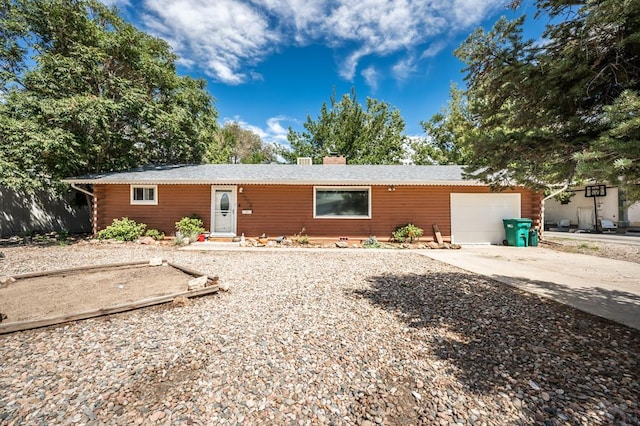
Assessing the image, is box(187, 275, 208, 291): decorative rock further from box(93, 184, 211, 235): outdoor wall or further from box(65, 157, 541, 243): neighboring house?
box(93, 184, 211, 235): outdoor wall

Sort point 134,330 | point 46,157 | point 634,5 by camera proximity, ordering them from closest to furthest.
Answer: point 634,5 < point 134,330 < point 46,157

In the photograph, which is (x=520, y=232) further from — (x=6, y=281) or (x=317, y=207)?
A: (x=6, y=281)

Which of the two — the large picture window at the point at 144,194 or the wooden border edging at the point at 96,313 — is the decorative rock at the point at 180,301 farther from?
the large picture window at the point at 144,194

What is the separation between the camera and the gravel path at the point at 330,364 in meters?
1.80

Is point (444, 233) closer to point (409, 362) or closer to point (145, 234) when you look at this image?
point (409, 362)

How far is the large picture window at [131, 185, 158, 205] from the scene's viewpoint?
10.6 m

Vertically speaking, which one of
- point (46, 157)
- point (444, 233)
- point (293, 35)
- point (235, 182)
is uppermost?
point (293, 35)

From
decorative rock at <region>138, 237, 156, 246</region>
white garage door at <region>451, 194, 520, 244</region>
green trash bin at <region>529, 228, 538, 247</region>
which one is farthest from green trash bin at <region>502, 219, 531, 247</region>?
decorative rock at <region>138, 237, 156, 246</region>

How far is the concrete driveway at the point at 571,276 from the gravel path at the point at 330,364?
511 millimetres

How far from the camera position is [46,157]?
32.4 ft

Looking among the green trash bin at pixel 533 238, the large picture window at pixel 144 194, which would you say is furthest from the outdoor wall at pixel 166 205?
the green trash bin at pixel 533 238

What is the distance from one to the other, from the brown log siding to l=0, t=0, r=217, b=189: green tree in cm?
201

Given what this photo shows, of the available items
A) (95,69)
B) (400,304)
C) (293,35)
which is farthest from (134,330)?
(293,35)

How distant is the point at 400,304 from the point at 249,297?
90.0 inches
